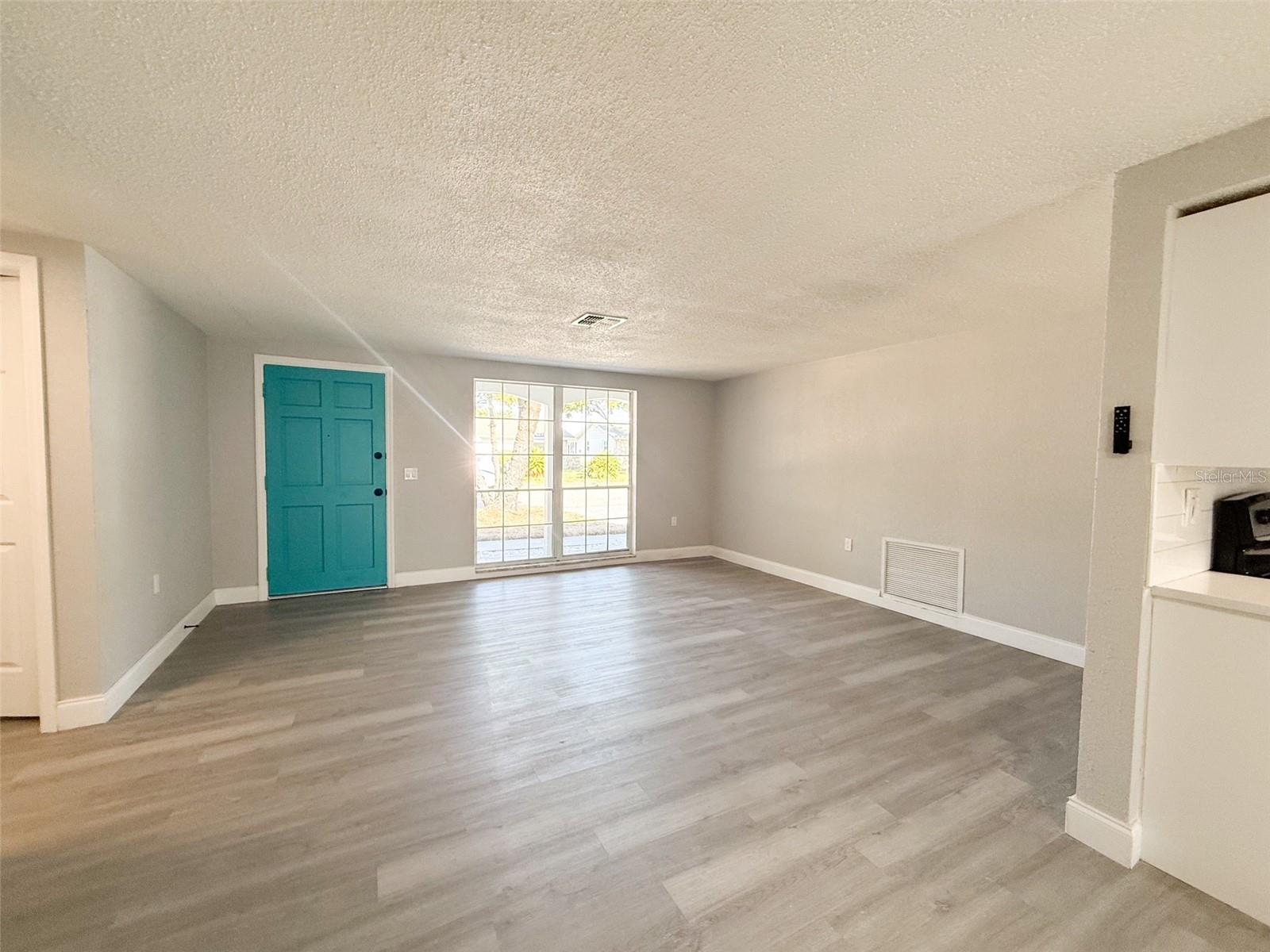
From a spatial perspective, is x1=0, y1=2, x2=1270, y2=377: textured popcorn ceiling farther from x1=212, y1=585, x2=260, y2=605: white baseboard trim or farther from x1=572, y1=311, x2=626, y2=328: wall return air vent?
x1=212, y1=585, x2=260, y2=605: white baseboard trim

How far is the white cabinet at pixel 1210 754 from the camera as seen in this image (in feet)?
5.04

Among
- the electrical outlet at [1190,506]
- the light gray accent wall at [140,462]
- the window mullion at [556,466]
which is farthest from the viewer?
the window mullion at [556,466]

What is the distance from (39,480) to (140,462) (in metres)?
0.62

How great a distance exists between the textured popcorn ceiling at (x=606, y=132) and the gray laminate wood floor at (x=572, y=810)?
234 centimetres

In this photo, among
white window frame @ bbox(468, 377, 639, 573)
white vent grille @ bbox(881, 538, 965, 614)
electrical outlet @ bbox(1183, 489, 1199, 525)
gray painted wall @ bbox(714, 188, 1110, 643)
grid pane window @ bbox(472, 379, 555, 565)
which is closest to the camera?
electrical outlet @ bbox(1183, 489, 1199, 525)

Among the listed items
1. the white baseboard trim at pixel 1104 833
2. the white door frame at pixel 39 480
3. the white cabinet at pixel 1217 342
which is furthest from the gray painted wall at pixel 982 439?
the white door frame at pixel 39 480

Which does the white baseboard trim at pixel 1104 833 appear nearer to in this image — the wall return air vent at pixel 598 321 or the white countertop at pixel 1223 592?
the white countertop at pixel 1223 592

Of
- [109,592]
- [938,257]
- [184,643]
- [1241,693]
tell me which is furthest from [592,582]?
[1241,693]

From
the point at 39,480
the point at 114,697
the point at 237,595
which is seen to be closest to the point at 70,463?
the point at 39,480

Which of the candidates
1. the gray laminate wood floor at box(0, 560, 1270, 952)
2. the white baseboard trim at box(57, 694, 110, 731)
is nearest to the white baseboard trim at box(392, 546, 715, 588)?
the gray laminate wood floor at box(0, 560, 1270, 952)

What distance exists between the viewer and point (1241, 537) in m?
1.93

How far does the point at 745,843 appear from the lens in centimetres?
179

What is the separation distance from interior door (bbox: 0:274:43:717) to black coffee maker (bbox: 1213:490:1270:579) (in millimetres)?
5104

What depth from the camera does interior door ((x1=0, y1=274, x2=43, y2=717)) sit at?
240 centimetres
